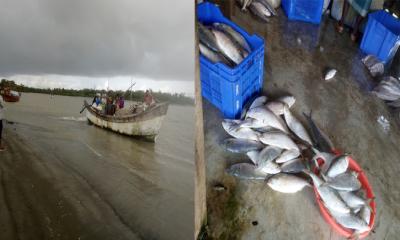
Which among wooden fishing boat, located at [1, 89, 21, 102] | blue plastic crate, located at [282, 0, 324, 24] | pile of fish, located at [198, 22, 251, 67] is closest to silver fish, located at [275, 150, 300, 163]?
pile of fish, located at [198, 22, 251, 67]

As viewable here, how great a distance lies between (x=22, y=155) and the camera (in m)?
8.48

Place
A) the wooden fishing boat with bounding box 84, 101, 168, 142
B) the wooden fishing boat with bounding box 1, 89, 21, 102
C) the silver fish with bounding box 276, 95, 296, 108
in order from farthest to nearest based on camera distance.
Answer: the wooden fishing boat with bounding box 1, 89, 21, 102
the wooden fishing boat with bounding box 84, 101, 168, 142
the silver fish with bounding box 276, 95, 296, 108

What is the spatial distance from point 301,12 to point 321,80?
1.44 m

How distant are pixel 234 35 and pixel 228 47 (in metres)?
0.16

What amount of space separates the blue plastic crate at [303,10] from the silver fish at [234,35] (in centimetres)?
203

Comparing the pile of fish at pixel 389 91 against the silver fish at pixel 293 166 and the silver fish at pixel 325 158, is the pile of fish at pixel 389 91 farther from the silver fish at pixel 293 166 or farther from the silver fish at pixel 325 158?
the silver fish at pixel 293 166

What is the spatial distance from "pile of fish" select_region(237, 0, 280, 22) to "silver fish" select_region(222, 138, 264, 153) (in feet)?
7.98

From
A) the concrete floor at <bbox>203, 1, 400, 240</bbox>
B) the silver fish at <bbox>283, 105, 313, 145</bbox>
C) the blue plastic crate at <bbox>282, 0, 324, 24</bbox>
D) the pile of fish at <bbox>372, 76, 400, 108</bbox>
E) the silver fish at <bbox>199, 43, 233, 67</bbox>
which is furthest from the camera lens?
the blue plastic crate at <bbox>282, 0, 324, 24</bbox>

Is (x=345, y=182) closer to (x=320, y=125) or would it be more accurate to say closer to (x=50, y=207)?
(x=320, y=125)

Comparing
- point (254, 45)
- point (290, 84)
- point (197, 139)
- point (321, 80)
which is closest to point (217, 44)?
point (254, 45)

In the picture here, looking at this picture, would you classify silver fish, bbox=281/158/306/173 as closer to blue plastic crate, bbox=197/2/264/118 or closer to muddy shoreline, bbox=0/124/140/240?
blue plastic crate, bbox=197/2/264/118

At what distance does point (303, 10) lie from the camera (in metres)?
4.70

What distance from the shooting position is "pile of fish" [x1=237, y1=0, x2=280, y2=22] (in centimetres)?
439

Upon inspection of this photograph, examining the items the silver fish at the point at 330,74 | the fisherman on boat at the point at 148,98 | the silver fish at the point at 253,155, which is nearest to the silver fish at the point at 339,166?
the silver fish at the point at 253,155
